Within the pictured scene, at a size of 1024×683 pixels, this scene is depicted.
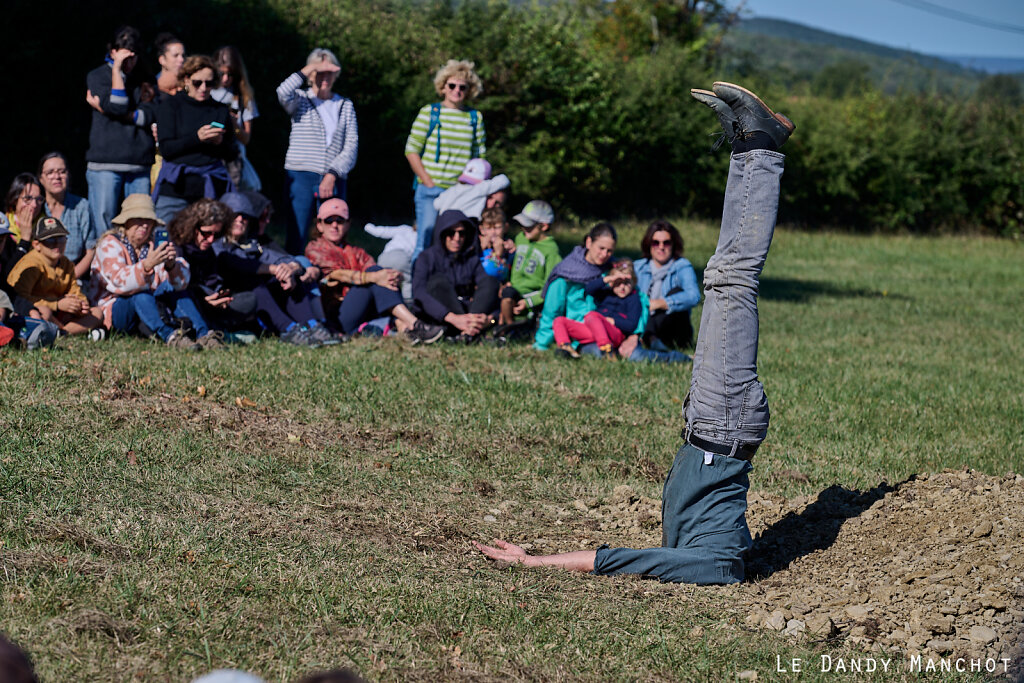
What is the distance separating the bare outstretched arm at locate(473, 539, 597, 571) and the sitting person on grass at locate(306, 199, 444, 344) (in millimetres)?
4419

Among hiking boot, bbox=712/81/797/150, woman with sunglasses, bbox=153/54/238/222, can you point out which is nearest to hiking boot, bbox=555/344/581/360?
woman with sunglasses, bbox=153/54/238/222

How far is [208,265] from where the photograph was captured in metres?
9.09

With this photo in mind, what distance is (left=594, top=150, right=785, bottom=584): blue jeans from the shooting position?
198 inches

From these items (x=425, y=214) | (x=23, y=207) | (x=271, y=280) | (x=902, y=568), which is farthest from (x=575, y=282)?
(x=902, y=568)

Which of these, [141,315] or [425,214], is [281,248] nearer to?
[425,214]

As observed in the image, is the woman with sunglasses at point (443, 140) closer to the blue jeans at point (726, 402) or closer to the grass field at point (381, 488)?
the grass field at point (381, 488)

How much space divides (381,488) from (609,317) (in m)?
4.43

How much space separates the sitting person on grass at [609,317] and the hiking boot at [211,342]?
2.99 m

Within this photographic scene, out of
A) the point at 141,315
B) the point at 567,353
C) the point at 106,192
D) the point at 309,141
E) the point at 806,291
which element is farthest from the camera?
the point at 806,291

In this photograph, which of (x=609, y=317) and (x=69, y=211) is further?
(x=609, y=317)

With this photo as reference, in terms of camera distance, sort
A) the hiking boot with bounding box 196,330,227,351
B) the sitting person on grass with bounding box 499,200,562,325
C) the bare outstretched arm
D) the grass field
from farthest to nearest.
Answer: the sitting person on grass with bounding box 499,200,562,325 → the hiking boot with bounding box 196,330,227,351 → the bare outstretched arm → the grass field

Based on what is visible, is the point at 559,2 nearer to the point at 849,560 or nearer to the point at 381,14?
the point at 381,14

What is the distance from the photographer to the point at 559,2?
2316 centimetres

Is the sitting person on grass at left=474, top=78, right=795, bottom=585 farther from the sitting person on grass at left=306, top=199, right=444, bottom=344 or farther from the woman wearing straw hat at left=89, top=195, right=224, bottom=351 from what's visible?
the sitting person on grass at left=306, top=199, right=444, bottom=344
